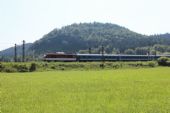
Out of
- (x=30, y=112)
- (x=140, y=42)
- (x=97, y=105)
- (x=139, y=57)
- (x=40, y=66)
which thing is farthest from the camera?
(x=140, y=42)

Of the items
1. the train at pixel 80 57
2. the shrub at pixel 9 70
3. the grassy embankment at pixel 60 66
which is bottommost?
the shrub at pixel 9 70

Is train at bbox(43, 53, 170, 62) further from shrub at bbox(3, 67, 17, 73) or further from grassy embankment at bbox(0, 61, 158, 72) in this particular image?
shrub at bbox(3, 67, 17, 73)

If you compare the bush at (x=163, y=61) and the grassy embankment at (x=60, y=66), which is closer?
the grassy embankment at (x=60, y=66)

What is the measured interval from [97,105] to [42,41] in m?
175

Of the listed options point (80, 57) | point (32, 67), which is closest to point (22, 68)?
point (32, 67)

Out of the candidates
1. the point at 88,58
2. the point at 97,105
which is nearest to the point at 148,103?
the point at 97,105

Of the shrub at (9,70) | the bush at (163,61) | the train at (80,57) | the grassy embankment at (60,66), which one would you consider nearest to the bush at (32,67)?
the grassy embankment at (60,66)

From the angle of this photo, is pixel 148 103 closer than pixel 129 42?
Yes

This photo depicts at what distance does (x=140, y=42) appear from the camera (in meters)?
186

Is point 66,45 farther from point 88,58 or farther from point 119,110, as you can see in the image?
point 119,110

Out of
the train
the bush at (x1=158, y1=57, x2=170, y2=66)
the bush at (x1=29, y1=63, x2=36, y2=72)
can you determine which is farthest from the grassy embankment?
the train

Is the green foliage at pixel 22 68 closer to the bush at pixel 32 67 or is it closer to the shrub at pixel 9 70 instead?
the bush at pixel 32 67

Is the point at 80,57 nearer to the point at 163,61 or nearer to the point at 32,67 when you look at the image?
the point at 163,61

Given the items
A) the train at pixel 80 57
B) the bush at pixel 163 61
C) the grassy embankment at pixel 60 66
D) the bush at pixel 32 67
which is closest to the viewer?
the grassy embankment at pixel 60 66
